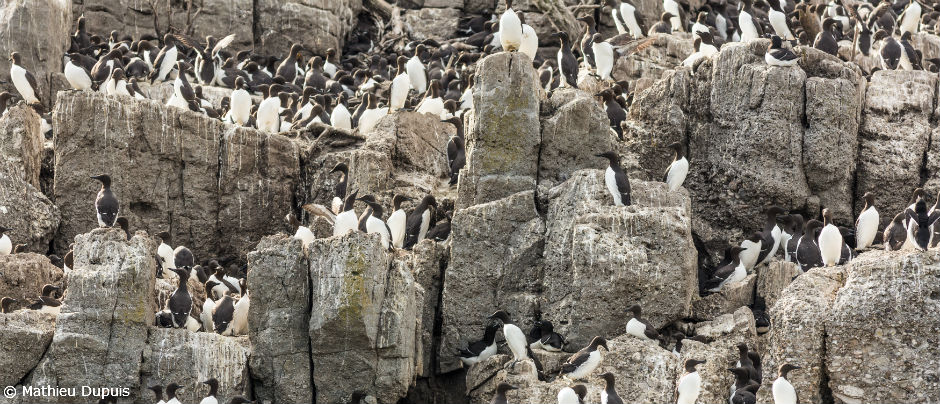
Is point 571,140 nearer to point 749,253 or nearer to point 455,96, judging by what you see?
point 749,253

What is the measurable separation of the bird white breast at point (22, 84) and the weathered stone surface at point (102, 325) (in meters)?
7.77

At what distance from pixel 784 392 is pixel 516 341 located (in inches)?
120

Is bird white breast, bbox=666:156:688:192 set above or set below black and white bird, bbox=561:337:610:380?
above

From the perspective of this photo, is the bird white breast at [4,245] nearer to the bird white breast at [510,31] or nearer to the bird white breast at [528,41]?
the bird white breast at [510,31]

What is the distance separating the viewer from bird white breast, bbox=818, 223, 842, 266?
19875 mm

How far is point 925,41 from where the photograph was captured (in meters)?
28.4

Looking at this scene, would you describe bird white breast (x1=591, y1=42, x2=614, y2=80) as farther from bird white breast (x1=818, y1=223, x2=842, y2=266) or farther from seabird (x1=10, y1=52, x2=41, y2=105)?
seabird (x1=10, y1=52, x2=41, y2=105)

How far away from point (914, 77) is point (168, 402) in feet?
37.1

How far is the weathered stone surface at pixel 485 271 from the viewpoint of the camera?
19828 millimetres

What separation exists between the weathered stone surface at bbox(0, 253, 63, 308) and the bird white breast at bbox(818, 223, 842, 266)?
8.91 metres

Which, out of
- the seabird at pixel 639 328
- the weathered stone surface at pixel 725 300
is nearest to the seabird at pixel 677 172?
the weathered stone surface at pixel 725 300

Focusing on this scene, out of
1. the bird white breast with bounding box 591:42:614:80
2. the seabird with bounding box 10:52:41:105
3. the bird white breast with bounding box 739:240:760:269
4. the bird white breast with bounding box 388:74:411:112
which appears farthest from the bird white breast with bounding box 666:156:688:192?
the seabird with bounding box 10:52:41:105

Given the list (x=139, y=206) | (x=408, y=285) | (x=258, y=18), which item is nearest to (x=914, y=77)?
(x=408, y=285)

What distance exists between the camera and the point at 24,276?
20078 millimetres
